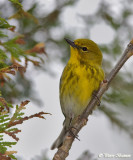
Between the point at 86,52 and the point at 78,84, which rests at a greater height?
the point at 86,52

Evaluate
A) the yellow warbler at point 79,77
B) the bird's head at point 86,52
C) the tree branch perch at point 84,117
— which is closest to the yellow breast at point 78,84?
the yellow warbler at point 79,77

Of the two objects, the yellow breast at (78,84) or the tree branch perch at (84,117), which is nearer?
the tree branch perch at (84,117)

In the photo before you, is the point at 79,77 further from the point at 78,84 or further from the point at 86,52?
the point at 86,52

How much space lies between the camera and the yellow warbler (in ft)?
11.5

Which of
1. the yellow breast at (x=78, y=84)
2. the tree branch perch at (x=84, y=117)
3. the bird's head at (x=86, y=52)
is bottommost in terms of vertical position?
the tree branch perch at (x=84, y=117)

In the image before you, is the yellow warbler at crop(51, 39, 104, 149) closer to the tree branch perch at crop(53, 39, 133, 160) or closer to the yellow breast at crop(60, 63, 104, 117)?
the yellow breast at crop(60, 63, 104, 117)

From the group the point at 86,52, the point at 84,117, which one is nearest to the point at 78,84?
the point at 86,52

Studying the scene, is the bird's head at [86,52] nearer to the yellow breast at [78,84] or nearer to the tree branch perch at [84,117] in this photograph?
the yellow breast at [78,84]

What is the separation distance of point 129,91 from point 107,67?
0.53 metres

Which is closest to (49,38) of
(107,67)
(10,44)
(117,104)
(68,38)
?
(68,38)

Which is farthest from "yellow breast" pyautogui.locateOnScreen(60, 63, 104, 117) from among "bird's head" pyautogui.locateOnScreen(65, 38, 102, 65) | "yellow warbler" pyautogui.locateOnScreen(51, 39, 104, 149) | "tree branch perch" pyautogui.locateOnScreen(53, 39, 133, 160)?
"tree branch perch" pyautogui.locateOnScreen(53, 39, 133, 160)

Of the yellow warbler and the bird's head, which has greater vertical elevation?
the bird's head

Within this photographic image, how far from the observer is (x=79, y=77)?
3.55 meters

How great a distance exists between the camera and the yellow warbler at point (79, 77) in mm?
3495
